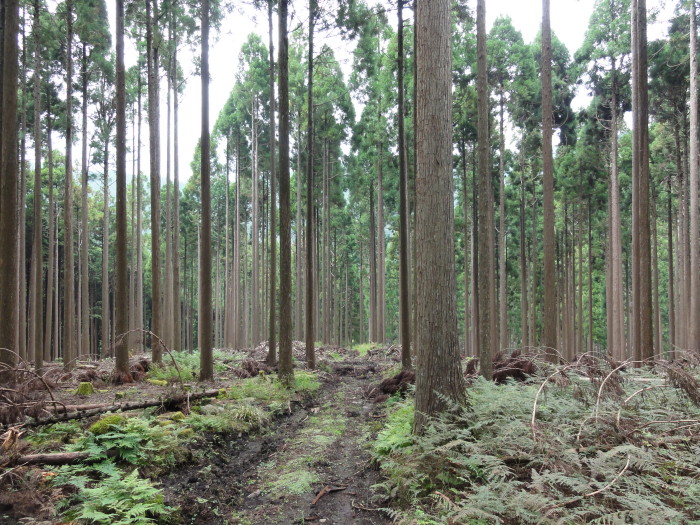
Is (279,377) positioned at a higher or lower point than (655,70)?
lower

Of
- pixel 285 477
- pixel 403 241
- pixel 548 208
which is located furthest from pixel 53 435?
pixel 548 208

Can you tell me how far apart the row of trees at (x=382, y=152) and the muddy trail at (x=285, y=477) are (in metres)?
1.94

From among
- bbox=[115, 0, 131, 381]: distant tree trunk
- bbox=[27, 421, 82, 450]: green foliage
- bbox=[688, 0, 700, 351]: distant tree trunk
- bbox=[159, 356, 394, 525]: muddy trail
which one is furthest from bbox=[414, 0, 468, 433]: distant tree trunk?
bbox=[688, 0, 700, 351]: distant tree trunk

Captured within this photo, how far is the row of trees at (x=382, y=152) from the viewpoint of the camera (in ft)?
24.8

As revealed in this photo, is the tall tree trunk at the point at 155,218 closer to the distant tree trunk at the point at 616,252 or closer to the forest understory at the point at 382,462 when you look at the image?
the forest understory at the point at 382,462

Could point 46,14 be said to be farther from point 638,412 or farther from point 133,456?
point 638,412

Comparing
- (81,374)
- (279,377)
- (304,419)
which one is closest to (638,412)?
(304,419)

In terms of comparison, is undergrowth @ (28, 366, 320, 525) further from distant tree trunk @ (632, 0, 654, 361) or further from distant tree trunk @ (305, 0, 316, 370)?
distant tree trunk @ (632, 0, 654, 361)

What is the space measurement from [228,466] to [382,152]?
1997 cm

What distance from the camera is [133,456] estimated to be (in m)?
4.88

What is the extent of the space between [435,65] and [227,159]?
24.3 metres

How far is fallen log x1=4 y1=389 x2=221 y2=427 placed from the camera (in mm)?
5725

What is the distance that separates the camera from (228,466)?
5.64m

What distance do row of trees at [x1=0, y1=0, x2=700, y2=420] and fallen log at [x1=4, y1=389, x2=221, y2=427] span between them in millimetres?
1897
